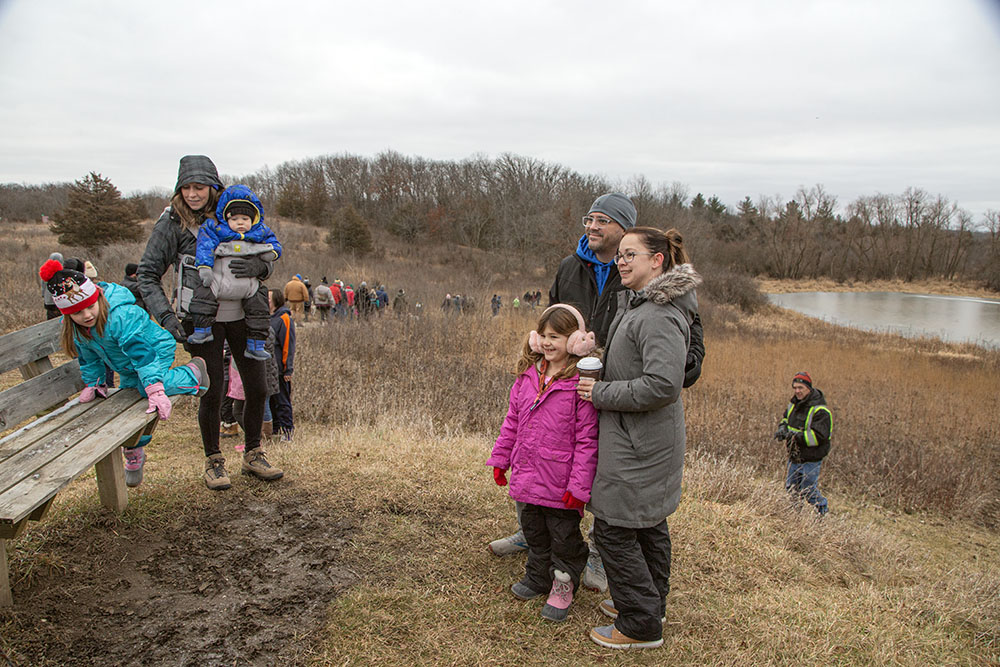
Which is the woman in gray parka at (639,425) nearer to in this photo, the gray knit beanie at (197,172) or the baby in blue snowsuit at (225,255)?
the baby in blue snowsuit at (225,255)

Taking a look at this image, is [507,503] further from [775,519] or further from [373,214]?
[373,214]

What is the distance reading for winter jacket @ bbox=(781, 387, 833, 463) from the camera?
6.24m

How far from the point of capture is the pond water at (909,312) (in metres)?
Answer: 30.1

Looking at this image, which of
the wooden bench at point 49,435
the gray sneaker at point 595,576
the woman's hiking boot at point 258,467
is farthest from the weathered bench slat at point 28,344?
the gray sneaker at point 595,576

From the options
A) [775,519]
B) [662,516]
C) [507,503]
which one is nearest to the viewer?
[662,516]

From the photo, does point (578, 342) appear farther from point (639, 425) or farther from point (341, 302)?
point (341, 302)

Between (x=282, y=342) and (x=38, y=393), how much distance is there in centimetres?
313

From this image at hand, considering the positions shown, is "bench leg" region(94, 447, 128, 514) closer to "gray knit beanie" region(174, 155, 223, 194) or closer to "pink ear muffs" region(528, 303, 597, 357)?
"gray knit beanie" region(174, 155, 223, 194)

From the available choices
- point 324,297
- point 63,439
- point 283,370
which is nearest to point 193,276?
point 63,439

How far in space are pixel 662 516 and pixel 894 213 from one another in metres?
76.7

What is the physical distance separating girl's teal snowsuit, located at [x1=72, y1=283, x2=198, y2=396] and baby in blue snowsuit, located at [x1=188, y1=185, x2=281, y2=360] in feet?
0.72

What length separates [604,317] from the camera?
3129 millimetres

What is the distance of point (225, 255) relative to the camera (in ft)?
10.9

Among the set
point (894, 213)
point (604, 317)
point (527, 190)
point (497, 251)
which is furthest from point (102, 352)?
point (894, 213)
